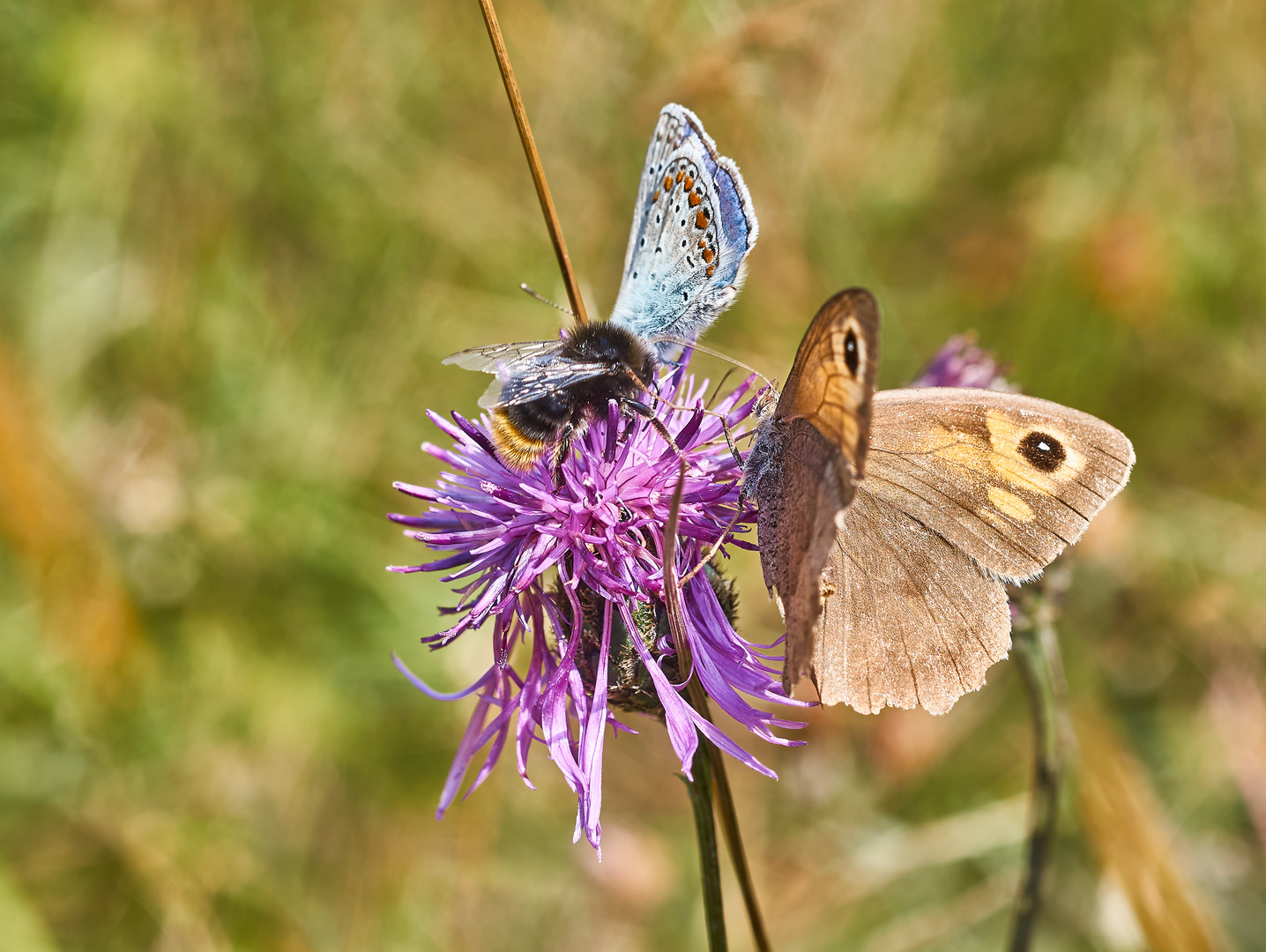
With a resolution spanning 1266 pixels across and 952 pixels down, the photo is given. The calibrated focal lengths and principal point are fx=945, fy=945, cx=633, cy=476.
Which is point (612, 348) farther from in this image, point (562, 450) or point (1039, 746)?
point (1039, 746)

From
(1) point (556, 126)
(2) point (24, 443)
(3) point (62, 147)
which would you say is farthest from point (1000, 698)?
(3) point (62, 147)

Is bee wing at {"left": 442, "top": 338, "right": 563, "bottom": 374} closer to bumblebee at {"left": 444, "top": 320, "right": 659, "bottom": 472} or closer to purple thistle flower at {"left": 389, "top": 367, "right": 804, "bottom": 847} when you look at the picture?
bumblebee at {"left": 444, "top": 320, "right": 659, "bottom": 472}

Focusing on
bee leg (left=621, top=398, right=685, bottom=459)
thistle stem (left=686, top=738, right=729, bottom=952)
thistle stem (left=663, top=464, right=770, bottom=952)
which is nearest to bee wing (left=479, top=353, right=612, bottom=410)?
bee leg (left=621, top=398, right=685, bottom=459)

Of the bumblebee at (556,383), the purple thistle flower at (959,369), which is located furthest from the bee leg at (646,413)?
the purple thistle flower at (959,369)

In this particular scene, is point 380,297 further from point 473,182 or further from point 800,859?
point 800,859

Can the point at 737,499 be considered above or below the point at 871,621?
above

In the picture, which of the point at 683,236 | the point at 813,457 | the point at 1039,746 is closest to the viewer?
the point at 813,457

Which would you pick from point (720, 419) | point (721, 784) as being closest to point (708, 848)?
point (721, 784)
